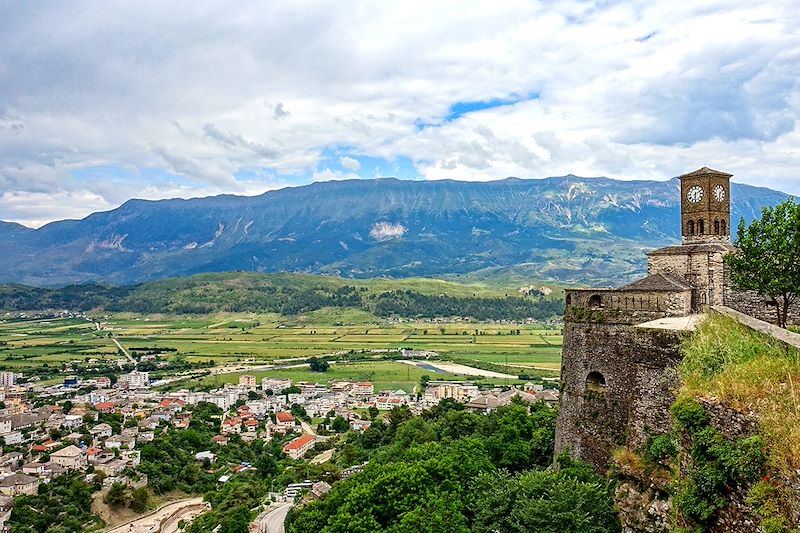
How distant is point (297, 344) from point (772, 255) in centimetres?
14560

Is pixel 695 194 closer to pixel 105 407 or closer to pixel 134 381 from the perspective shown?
pixel 105 407

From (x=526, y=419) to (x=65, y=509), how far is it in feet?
148

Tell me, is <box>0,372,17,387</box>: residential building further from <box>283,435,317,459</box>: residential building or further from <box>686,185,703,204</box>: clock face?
<box>686,185,703,204</box>: clock face

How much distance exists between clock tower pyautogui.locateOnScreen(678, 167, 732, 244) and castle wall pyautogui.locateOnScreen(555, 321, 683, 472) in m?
8.94

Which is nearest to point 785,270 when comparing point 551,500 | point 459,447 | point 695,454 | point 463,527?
point 551,500

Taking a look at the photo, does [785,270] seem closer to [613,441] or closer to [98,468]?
[613,441]

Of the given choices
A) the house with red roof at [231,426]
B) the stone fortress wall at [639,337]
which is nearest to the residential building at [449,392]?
the house with red roof at [231,426]

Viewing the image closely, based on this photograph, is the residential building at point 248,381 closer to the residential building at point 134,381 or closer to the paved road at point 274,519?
the residential building at point 134,381

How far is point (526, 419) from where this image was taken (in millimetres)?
37031

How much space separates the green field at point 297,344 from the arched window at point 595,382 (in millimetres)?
89415

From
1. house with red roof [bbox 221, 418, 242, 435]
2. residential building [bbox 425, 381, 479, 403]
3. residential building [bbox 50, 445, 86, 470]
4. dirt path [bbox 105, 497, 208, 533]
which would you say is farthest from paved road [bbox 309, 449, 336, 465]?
residential building [bbox 50, 445, 86, 470]

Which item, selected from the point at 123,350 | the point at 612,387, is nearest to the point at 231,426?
the point at 612,387

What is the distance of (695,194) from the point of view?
29625mm

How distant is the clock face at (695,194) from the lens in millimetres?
29438
